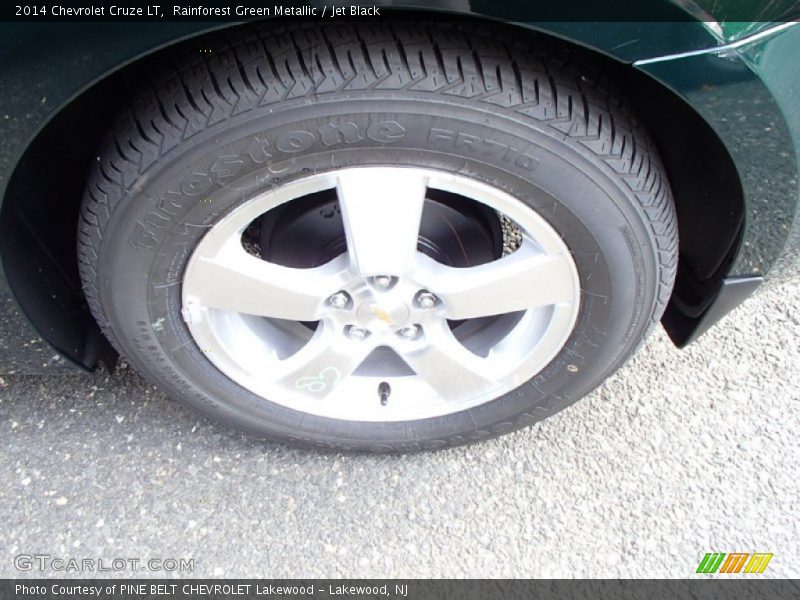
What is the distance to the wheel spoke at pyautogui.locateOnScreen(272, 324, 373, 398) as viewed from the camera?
172 centimetres

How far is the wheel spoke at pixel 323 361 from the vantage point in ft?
5.65

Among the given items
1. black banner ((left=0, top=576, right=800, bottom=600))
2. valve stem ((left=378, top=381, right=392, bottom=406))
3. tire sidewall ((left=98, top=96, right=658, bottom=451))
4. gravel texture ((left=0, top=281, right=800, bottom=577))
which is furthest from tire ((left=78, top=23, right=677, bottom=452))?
black banner ((left=0, top=576, right=800, bottom=600))

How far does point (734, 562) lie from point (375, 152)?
129 cm

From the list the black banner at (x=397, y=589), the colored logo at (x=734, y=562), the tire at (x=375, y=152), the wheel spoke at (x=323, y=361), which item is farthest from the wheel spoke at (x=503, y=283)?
the colored logo at (x=734, y=562)

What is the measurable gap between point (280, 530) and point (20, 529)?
637mm

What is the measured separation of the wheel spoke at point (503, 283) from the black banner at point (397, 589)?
647 millimetres

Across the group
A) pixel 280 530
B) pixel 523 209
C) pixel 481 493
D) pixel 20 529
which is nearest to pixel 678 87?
pixel 523 209

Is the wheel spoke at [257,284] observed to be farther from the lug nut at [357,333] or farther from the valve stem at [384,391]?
the valve stem at [384,391]

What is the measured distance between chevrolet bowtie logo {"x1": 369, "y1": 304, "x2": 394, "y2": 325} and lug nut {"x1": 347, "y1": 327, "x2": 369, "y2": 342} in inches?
3.0

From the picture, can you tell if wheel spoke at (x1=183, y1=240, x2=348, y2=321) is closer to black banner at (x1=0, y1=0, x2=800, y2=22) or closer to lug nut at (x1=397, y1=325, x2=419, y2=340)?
lug nut at (x1=397, y1=325, x2=419, y2=340)

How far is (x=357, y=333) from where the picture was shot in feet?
5.64

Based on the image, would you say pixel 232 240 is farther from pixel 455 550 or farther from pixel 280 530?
pixel 455 550

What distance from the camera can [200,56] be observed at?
4.32 ft

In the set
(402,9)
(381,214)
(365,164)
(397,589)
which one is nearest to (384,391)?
(397,589)
